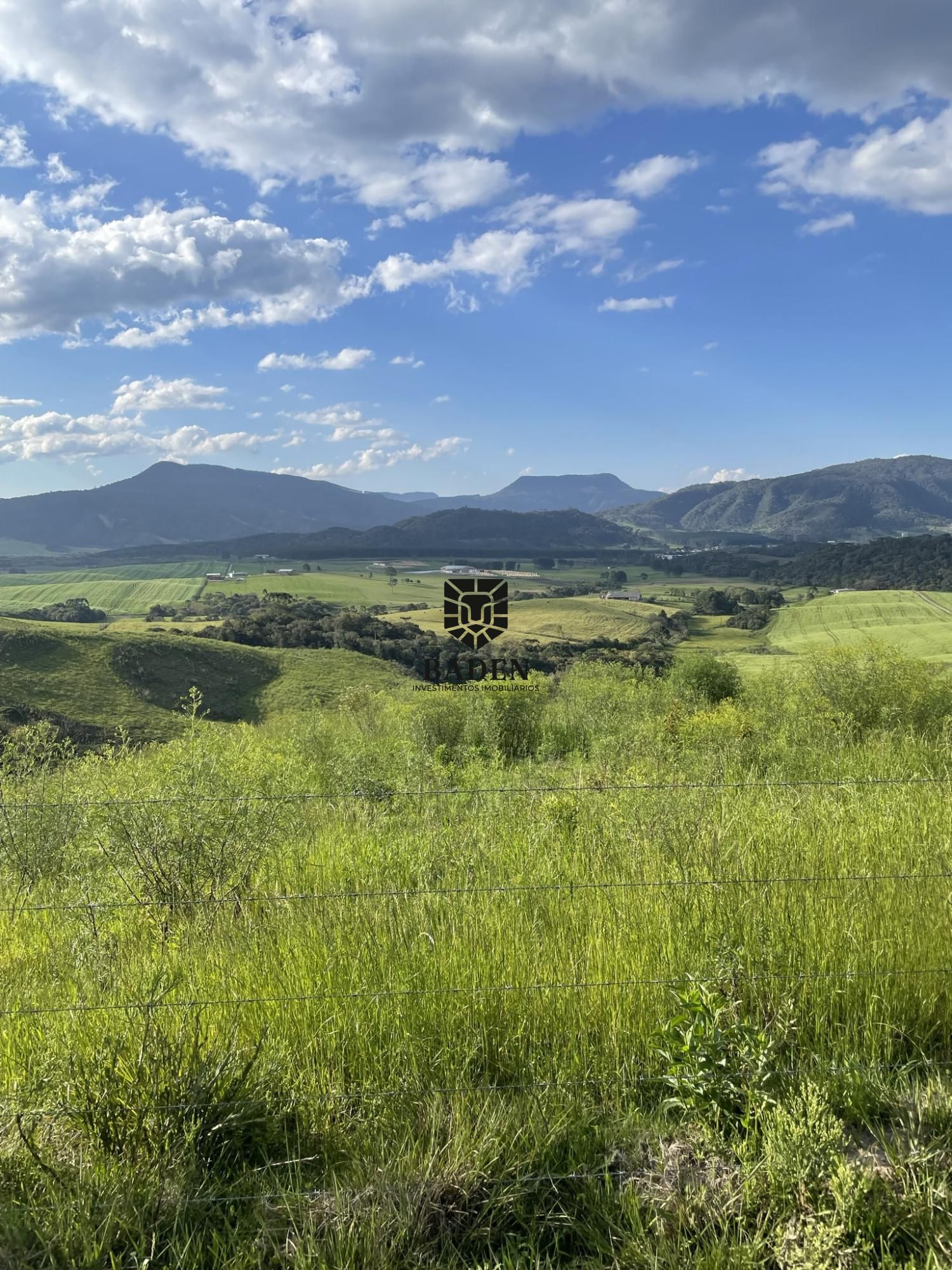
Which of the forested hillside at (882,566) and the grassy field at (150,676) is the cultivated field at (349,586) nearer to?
the grassy field at (150,676)

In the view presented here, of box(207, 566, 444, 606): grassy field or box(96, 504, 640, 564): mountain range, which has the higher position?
box(96, 504, 640, 564): mountain range

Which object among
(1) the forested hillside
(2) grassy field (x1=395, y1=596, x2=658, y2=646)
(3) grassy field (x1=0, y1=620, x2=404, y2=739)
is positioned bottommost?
(3) grassy field (x1=0, y1=620, x2=404, y2=739)

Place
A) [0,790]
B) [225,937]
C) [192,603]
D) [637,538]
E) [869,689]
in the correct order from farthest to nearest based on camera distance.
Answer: [637,538], [192,603], [869,689], [0,790], [225,937]

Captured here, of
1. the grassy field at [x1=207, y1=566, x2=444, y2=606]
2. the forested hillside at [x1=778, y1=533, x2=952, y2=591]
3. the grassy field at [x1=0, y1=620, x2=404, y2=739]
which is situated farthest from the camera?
the forested hillside at [x1=778, y1=533, x2=952, y2=591]

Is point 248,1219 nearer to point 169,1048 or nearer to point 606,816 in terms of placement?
point 169,1048

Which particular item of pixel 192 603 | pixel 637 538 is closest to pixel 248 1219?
pixel 192 603

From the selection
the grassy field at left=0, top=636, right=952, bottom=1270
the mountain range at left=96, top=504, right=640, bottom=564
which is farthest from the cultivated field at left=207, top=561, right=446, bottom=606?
the grassy field at left=0, top=636, right=952, bottom=1270

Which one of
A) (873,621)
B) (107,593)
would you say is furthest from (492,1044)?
(107,593)

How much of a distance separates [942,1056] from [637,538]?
146 meters

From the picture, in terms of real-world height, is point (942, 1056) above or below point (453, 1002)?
below

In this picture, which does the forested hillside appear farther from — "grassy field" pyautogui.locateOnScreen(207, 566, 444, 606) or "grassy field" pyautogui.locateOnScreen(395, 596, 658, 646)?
"grassy field" pyautogui.locateOnScreen(207, 566, 444, 606)

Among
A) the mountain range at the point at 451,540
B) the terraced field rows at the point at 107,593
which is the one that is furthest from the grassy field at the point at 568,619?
the terraced field rows at the point at 107,593

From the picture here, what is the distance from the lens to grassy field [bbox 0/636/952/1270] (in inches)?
94.7

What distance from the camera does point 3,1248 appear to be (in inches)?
90.4
